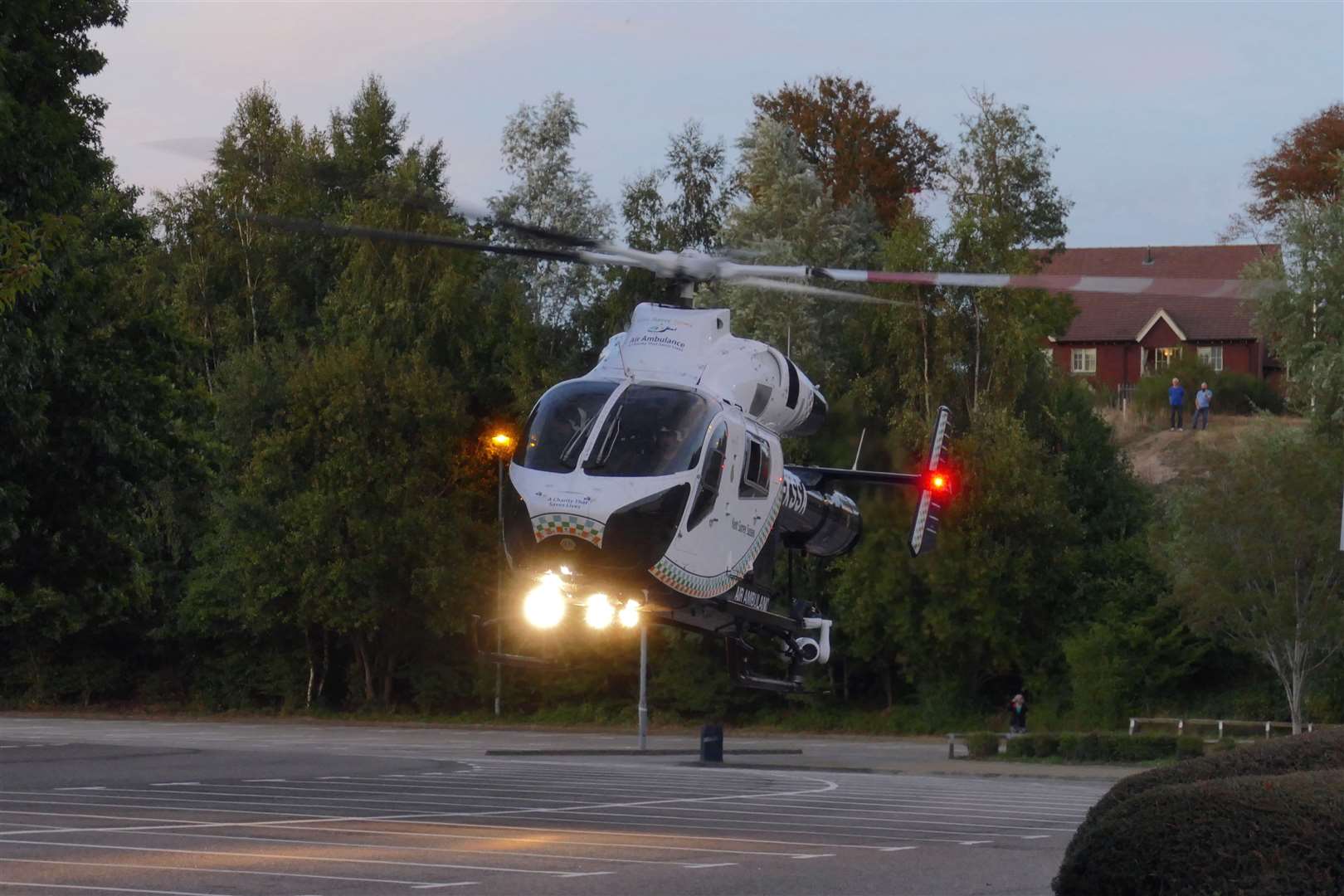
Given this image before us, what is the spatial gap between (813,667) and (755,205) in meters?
14.7

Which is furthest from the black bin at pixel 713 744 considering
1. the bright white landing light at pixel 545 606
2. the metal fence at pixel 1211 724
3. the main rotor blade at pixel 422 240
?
the main rotor blade at pixel 422 240

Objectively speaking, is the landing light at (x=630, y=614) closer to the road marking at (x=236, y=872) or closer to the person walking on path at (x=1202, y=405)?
the road marking at (x=236, y=872)

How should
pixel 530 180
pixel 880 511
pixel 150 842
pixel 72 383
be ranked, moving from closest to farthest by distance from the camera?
pixel 150 842 < pixel 72 383 < pixel 880 511 < pixel 530 180

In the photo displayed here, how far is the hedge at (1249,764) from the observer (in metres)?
10.3

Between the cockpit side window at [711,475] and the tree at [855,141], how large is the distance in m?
45.3

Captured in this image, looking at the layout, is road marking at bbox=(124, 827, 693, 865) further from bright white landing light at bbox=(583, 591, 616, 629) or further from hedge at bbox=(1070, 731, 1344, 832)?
hedge at bbox=(1070, 731, 1344, 832)

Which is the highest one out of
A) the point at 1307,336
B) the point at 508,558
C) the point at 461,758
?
the point at 1307,336

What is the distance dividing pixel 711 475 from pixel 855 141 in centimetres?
4730

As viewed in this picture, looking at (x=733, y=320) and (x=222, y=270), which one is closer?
(x=733, y=320)

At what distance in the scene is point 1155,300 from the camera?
6950cm

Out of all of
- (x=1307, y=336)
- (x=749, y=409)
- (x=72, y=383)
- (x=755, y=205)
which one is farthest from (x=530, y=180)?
(x=749, y=409)

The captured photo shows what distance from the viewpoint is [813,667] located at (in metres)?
52.9

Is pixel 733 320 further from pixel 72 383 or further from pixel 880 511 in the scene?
pixel 72 383

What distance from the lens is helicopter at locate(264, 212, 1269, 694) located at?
672 inches
